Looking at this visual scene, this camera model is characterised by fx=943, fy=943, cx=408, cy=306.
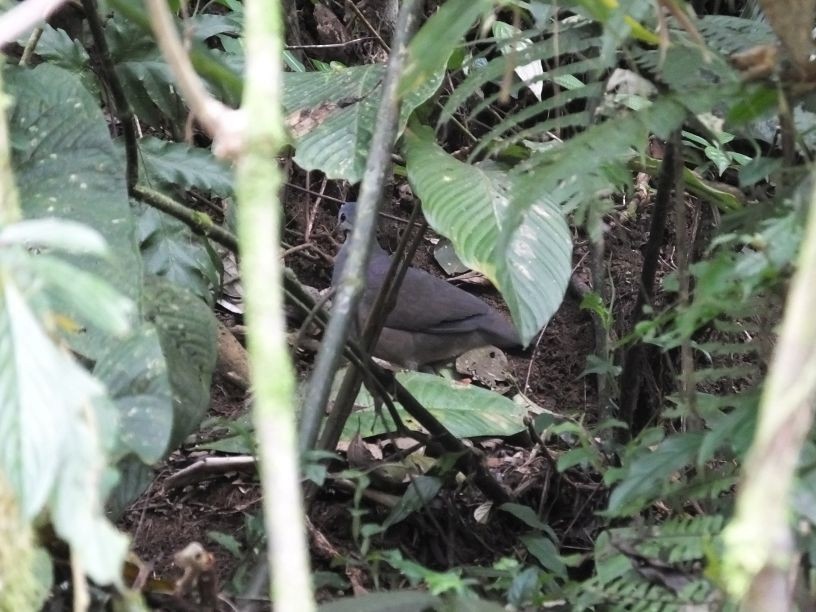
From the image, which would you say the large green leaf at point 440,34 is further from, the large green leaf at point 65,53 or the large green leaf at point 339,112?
the large green leaf at point 65,53

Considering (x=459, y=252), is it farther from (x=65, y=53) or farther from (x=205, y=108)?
(x=205, y=108)

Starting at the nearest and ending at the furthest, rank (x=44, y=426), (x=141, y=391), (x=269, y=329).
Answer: (x=269, y=329), (x=44, y=426), (x=141, y=391)

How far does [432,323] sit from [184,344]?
7.89 ft

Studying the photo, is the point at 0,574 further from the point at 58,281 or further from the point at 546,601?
the point at 546,601

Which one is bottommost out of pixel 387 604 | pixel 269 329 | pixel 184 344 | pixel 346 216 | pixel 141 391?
pixel 346 216

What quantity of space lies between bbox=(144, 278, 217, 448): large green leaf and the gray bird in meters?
2.14

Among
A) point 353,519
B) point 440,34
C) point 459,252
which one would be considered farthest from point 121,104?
point 353,519

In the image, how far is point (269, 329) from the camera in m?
0.48

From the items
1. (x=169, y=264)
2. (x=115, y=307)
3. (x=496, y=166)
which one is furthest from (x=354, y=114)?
(x=115, y=307)

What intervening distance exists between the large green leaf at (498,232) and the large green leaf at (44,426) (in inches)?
41.1

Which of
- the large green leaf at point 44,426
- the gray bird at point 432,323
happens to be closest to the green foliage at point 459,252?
the large green leaf at point 44,426

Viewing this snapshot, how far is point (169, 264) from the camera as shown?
6.32 ft

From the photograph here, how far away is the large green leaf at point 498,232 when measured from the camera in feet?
5.38

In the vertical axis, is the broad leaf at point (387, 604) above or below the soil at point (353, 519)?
above
